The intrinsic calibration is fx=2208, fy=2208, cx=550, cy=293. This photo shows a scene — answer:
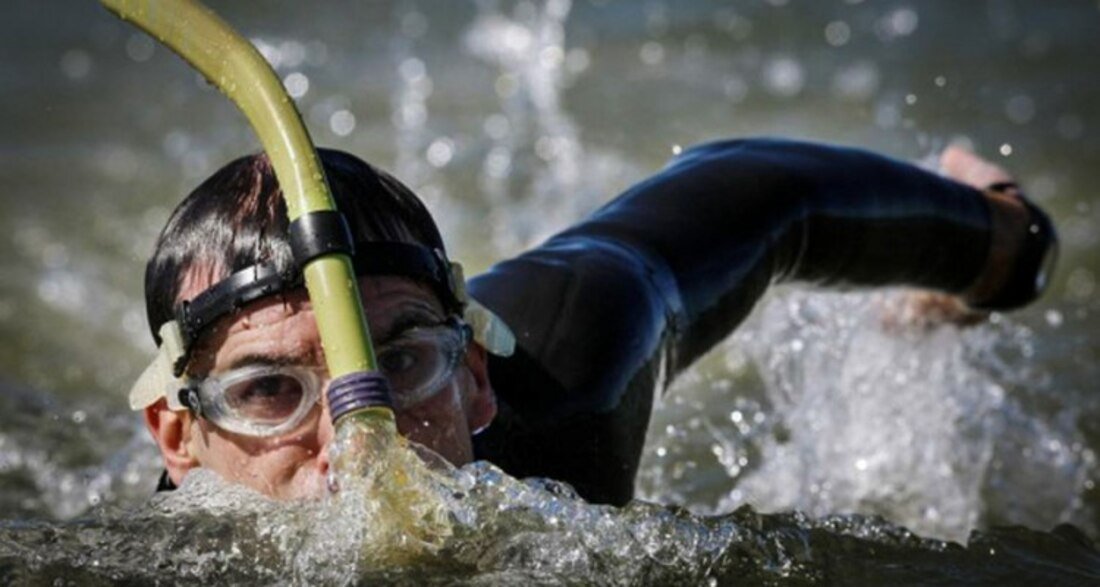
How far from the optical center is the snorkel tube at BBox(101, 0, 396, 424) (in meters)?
2.88

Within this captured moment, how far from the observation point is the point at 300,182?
3.00 m

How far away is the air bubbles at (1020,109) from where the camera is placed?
26.7 ft

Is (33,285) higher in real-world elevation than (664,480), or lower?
higher

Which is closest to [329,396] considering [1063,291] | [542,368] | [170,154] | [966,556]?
[542,368]

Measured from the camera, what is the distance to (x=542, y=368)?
3664mm

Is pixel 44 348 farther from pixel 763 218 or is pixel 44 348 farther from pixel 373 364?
pixel 373 364

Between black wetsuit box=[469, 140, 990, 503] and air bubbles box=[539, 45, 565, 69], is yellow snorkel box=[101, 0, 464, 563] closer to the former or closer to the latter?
black wetsuit box=[469, 140, 990, 503]

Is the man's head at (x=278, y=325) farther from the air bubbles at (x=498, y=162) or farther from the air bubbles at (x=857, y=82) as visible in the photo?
the air bubbles at (x=857, y=82)

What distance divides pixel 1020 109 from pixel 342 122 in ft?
8.30

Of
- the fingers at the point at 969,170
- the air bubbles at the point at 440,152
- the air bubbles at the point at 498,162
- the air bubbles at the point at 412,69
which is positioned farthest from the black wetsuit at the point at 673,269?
the air bubbles at the point at 412,69

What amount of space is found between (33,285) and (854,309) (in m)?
3.12

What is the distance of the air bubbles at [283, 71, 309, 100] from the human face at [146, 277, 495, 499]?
5.34m

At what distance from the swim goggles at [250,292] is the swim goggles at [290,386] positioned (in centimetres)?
5

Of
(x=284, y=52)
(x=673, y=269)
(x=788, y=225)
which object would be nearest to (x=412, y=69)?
(x=284, y=52)
